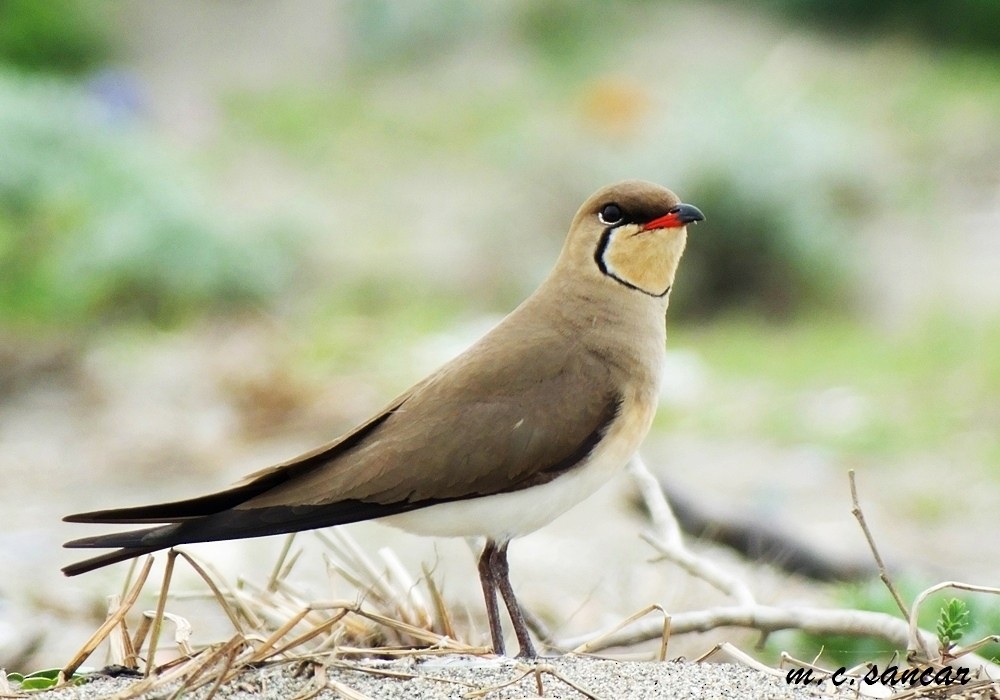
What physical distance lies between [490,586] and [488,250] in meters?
6.33

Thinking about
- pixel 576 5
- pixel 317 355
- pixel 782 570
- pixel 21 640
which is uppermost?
pixel 576 5

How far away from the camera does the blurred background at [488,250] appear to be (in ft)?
17.3

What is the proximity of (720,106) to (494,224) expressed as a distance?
2079 millimetres

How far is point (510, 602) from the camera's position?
9.67 feet

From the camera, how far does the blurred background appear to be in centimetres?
528

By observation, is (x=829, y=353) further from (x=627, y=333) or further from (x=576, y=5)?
(x=576, y=5)

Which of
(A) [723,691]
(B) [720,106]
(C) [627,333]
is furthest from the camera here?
(B) [720,106]

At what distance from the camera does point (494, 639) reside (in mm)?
2803

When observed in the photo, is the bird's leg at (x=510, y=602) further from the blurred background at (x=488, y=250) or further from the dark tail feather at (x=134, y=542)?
the dark tail feather at (x=134, y=542)

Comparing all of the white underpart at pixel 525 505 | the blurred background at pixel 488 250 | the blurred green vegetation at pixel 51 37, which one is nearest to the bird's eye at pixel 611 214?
the white underpart at pixel 525 505

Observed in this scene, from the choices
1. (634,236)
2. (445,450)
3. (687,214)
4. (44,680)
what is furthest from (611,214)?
(44,680)

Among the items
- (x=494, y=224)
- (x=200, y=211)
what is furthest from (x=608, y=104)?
(x=200, y=211)

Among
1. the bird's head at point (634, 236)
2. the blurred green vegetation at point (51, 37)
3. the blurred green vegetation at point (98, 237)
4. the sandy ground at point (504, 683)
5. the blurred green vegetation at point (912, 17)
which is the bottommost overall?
the sandy ground at point (504, 683)

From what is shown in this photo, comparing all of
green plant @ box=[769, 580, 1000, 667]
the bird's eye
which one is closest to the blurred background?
green plant @ box=[769, 580, 1000, 667]
